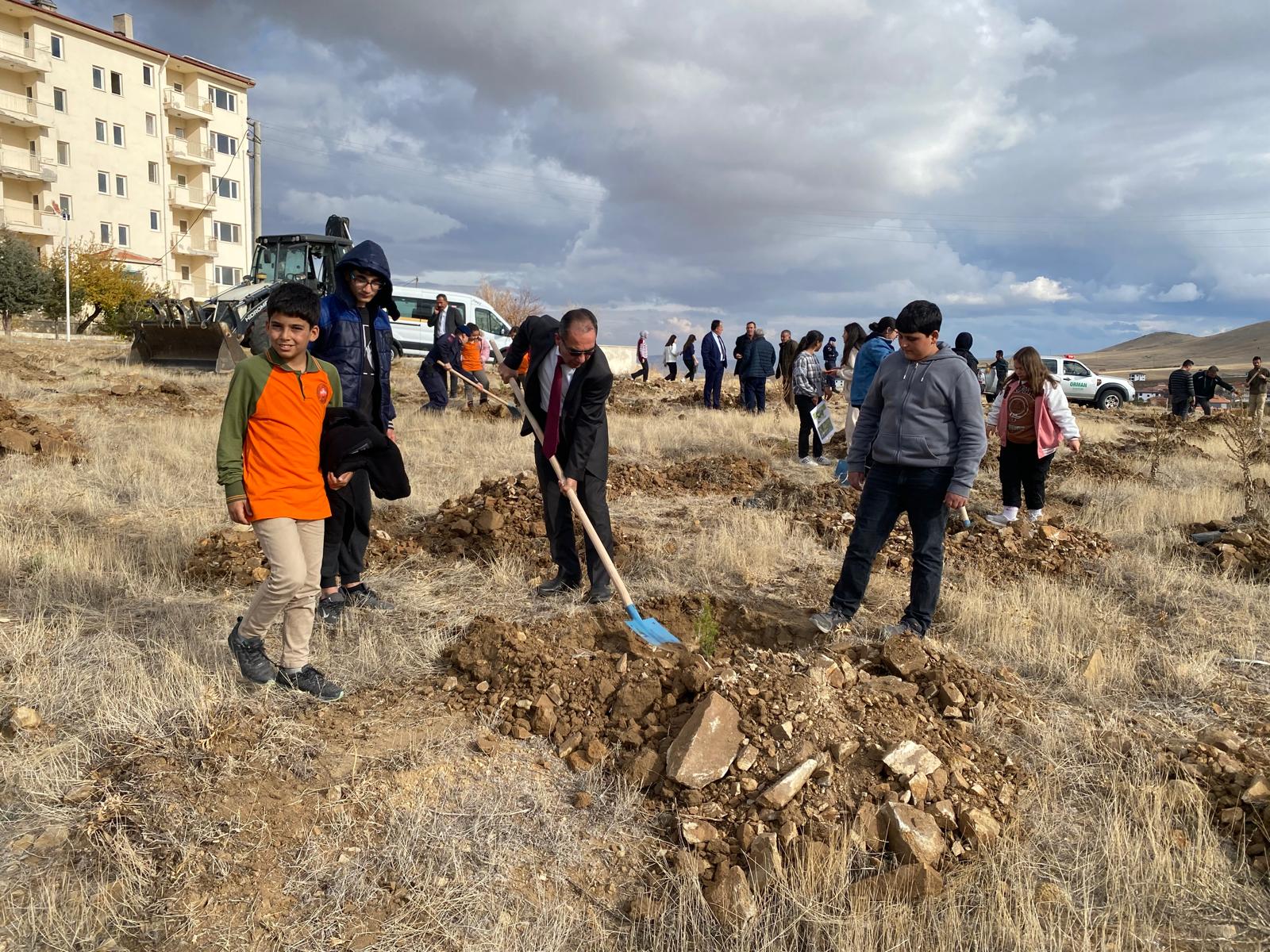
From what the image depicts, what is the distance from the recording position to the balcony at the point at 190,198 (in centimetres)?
4362

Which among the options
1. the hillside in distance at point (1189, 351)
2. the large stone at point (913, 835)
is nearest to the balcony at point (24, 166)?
the large stone at point (913, 835)

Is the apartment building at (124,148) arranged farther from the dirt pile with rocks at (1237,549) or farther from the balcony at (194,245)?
the dirt pile with rocks at (1237,549)

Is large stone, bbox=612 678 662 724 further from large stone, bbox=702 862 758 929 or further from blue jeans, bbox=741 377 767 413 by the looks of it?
blue jeans, bbox=741 377 767 413

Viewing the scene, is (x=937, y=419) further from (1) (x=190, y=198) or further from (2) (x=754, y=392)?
(1) (x=190, y=198)

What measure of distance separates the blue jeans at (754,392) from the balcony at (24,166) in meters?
40.7

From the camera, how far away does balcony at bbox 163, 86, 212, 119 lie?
140ft

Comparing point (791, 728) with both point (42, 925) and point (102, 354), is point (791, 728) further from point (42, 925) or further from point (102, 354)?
point (102, 354)

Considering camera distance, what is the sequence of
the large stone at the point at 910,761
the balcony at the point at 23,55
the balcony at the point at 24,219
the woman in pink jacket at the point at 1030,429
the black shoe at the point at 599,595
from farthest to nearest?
the balcony at the point at 24,219, the balcony at the point at 23,55, the woman in pink jacket at the point at 1030,429, the black shoe at the point at 599,595, the large stone at the point at 910,761

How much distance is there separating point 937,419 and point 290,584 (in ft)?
9.99

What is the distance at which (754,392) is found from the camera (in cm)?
1448

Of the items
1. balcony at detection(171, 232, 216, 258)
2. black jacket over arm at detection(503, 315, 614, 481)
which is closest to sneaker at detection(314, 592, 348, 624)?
black jacket over arm at detection(503, 315, 614, 481)

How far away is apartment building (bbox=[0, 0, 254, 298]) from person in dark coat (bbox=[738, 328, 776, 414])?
38180 millimetres

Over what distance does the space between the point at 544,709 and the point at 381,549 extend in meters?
2.87

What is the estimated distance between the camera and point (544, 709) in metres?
3.31
